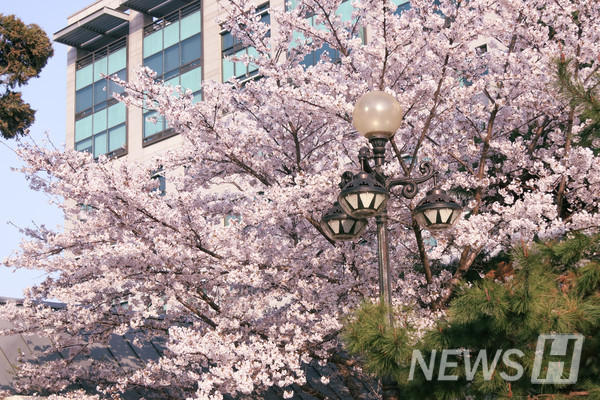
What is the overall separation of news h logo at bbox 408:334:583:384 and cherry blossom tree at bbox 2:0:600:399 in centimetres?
276

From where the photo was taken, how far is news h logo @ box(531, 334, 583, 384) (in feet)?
21.3

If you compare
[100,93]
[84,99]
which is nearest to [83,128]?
[84,99]

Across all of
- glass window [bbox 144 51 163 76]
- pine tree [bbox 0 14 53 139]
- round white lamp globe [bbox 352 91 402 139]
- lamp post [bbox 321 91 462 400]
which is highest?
glass window [bbox 144 51 163 76]

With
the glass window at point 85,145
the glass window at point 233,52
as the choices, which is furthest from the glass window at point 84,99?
the glass window at point 233,52

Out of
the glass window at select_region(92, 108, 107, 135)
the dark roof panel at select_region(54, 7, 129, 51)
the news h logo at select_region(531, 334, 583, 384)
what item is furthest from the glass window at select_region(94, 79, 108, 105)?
the news h logo at select_region(531, 334, 583, 384)

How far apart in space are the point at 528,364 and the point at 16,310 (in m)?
10.2

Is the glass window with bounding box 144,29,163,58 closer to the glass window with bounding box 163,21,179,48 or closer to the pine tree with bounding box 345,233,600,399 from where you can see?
the glass window with bounding box 163,21,179,48

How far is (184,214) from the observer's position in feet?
39.3

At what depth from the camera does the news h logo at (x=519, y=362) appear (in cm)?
651

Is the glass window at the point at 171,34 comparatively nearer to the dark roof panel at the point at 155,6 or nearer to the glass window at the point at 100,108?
the dark roof panel at the point at 155,6

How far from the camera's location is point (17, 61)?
2375 cm

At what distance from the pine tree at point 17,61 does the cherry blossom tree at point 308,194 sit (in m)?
10.7

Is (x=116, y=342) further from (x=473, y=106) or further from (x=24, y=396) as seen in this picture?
(x=473, y=106)

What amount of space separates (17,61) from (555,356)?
21.3 m
